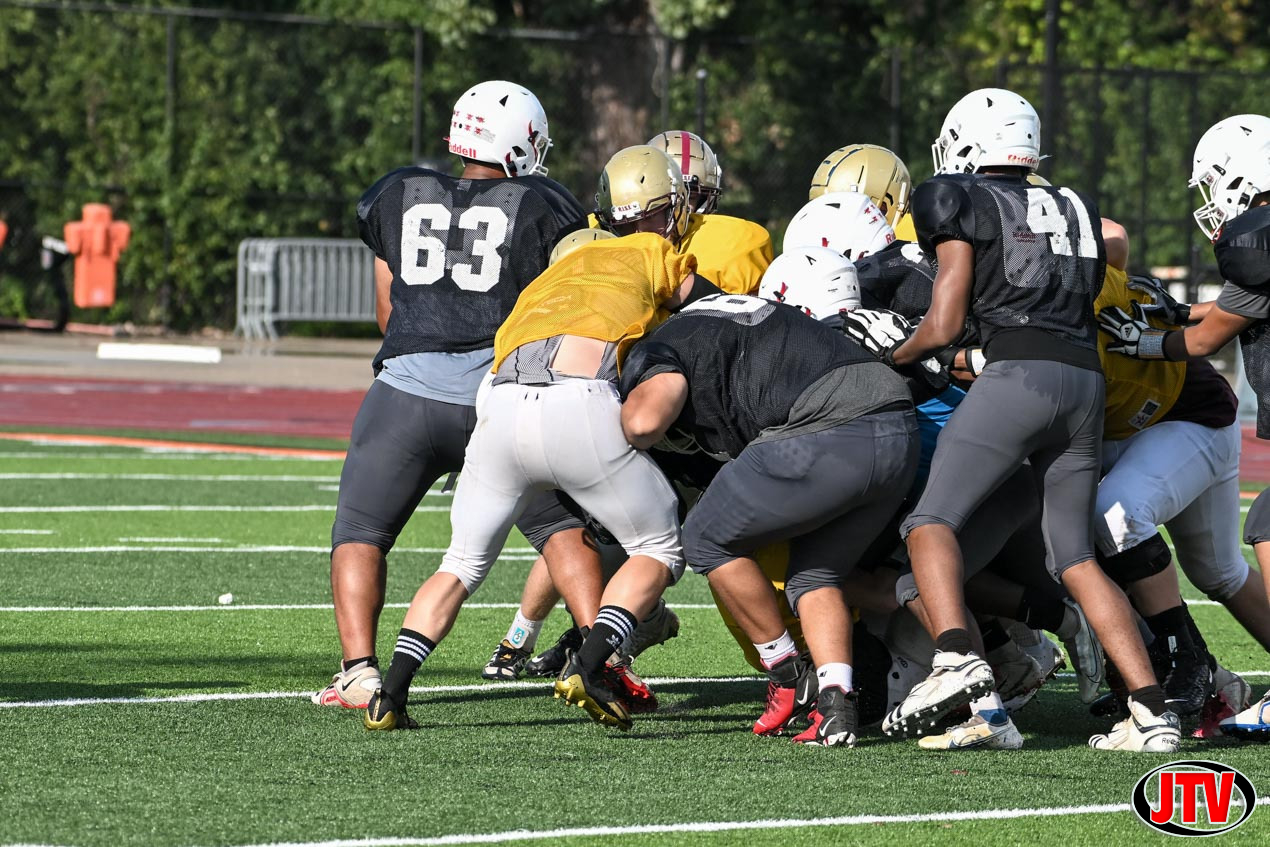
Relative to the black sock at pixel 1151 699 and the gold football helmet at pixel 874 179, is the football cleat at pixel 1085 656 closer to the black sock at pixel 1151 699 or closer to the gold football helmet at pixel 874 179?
the black sock at pixel 1151 699

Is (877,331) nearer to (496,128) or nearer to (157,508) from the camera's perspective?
(496,128)

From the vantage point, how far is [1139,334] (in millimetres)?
5863

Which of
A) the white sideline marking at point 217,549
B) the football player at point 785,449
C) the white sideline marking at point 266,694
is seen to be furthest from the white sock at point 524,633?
the white sideline marking at point 217,549

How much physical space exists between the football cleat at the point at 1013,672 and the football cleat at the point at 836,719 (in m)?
0.75

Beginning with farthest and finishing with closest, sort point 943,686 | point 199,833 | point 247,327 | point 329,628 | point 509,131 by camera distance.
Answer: point 247,327 → point 329,628 → point 509,131 → point 943,686 → point 199,833

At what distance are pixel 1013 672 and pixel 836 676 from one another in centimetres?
85

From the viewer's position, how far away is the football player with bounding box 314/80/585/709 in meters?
6.02

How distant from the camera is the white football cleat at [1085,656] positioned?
20.1ft

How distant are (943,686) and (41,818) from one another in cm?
238

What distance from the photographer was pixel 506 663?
6.78m

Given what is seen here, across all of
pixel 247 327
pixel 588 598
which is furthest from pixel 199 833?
pixel 247 327

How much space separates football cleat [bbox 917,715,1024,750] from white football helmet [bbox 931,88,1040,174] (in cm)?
166

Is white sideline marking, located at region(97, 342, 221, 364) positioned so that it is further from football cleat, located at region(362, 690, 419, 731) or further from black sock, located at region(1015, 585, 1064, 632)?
black sock, located at region(1015, 585, 1064, 632)

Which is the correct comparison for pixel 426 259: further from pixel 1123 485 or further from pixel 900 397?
pixel 1123 485
